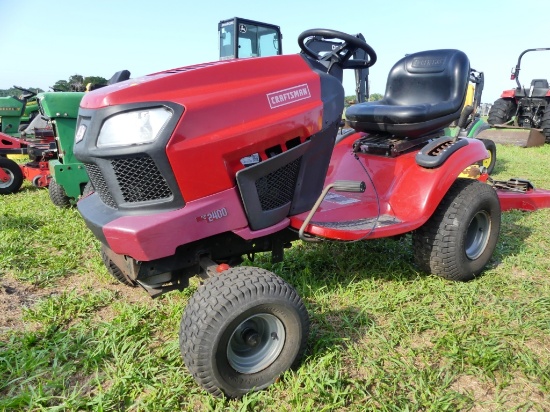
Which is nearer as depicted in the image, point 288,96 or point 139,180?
point 139,180

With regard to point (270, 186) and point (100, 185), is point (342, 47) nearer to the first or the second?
point (270, 186)

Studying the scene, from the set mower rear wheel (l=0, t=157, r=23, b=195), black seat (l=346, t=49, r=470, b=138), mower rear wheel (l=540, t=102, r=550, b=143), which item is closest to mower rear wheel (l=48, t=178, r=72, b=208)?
mower rear wheel (l=0, t=157, r=23, b=195)

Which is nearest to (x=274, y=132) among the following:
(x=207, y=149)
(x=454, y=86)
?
(x=207, y=149)

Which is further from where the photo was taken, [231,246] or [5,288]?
[5,288]

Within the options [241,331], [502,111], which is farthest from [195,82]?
[502,111]

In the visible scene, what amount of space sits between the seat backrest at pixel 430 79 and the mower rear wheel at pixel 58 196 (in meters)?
3.35

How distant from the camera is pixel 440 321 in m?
2.30

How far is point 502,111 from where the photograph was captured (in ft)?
35.5

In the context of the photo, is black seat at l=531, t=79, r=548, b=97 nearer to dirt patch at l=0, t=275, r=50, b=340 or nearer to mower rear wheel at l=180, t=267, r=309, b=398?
mower rear wheel at l=180, t=267, r=309, b=398

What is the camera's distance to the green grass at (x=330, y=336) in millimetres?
1752

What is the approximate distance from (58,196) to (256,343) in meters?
3.60

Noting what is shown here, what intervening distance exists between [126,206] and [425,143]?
214 cm

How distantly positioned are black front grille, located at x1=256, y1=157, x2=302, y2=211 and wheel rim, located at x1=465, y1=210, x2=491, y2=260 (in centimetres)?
141

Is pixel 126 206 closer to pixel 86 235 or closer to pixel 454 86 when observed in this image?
pixel 86 235
